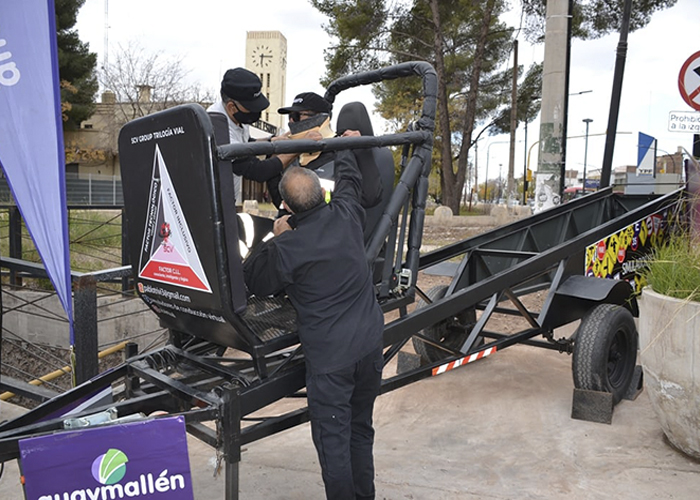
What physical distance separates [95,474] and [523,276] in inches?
123

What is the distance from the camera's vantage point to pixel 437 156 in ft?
108

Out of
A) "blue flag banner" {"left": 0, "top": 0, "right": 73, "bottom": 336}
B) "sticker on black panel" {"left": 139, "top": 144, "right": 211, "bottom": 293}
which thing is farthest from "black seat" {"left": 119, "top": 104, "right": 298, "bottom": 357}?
"blue flag banner" {"left": 0, "top": 0, "right": 73, "bottom": 336}

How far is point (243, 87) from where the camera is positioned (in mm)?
3172

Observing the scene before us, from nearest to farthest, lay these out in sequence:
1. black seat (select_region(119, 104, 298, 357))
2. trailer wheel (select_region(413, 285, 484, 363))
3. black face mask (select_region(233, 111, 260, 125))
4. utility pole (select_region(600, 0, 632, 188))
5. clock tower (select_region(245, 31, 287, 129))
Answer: black seat (select_region(119, 104, 298, 357)) < black face mask (select_region(233, 111, 260, 125)) < trailer wheel (select_region(413, 285, 484, 363)) < utility pole (select_region(600, 0, 632, 188)) < clock tower (select_region(245, 31, 287, 129))

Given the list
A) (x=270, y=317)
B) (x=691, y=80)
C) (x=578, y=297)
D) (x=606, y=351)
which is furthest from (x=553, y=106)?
(x=270, y=317)

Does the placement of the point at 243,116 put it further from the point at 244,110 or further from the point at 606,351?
the point at 606,351

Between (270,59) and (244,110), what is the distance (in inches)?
3272

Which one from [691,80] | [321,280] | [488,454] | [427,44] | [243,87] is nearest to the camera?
[321,280]

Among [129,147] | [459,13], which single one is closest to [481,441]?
[129,147]

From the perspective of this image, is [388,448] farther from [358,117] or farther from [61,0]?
[61,0]

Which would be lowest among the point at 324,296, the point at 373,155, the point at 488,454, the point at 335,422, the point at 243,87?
the point at 488,454

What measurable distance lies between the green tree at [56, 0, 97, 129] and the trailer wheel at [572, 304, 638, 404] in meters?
29.6

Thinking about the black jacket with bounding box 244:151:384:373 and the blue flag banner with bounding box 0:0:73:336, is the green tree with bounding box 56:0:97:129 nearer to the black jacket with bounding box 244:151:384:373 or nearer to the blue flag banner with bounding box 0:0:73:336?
the blue flag banner with bounding box 0:0:73:336

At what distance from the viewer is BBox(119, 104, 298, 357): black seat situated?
2621mm
